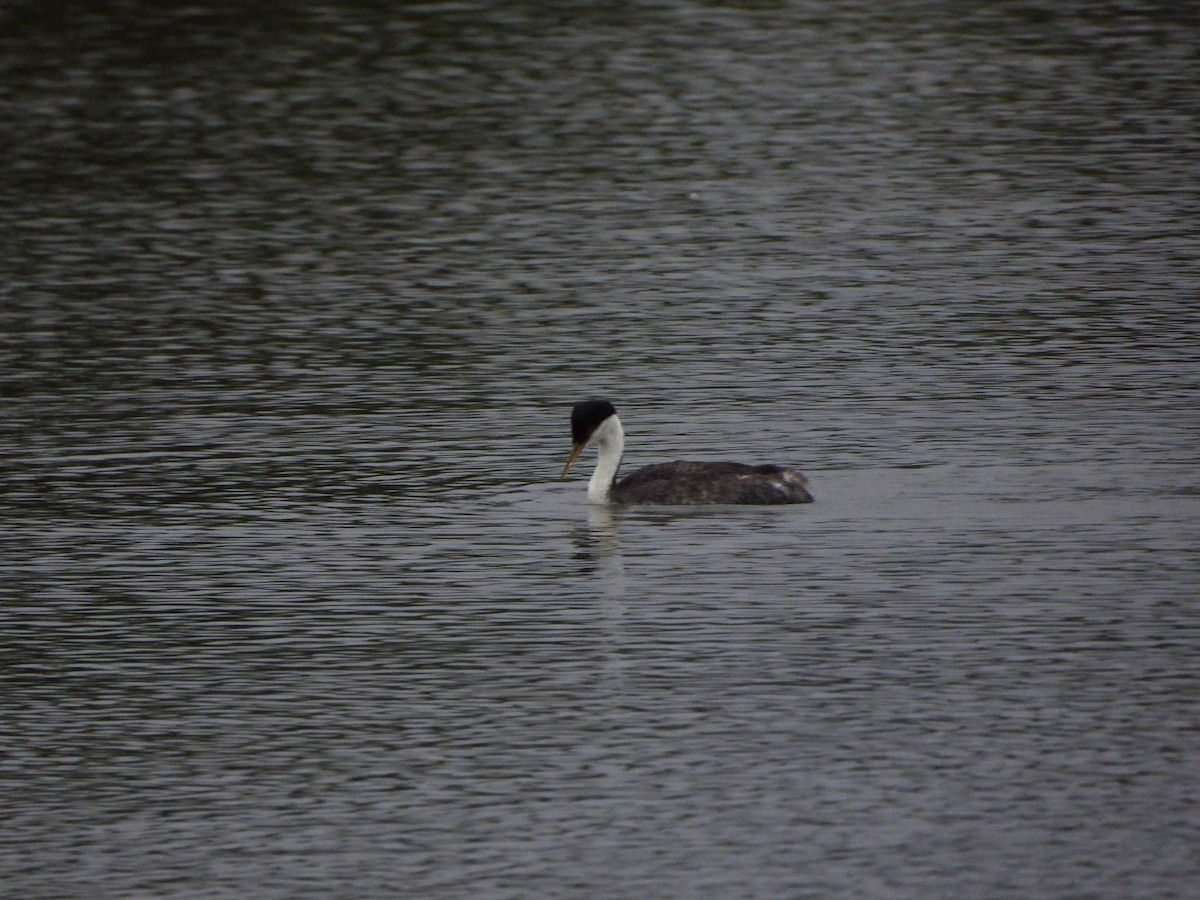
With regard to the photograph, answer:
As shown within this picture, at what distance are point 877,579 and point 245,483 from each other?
540 cm

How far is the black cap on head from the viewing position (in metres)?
19.8

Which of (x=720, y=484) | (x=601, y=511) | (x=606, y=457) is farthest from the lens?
(x=606, y=457)

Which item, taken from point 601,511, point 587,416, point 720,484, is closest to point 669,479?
point 720,484

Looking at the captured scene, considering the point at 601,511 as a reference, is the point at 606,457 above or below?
above

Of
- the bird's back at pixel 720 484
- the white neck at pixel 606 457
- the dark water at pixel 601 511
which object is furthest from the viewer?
the white neck at pixel 606 457

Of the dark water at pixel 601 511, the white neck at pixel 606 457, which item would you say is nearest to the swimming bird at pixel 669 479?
the white neck at pixel 606 457

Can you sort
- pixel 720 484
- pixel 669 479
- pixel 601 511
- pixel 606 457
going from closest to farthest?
pixel 720 484, pixel 669 479, pixel 601 511, pixel 606 457

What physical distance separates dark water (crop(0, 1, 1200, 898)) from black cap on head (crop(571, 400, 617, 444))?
62cm

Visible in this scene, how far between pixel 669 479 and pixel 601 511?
0.58 metres

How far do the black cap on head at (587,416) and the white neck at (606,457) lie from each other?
48mm

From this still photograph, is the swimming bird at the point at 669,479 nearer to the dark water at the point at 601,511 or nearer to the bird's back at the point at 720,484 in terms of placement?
the bird's back at the point at 720,484

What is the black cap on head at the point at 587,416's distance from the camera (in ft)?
65.0

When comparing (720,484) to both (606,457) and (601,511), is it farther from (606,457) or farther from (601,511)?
(606,457)

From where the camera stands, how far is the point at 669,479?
1930cm
